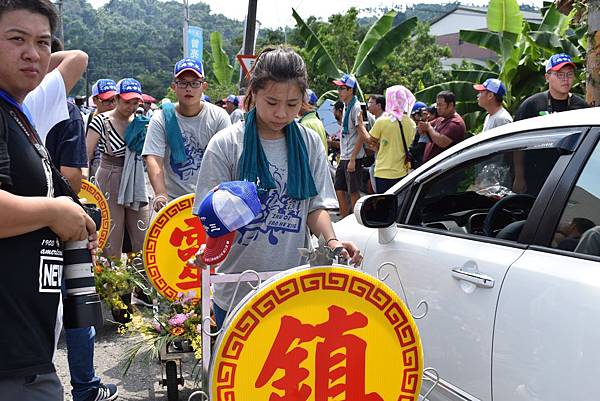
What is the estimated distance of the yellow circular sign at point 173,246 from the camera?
4.38 metres

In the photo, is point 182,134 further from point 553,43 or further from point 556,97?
point 553,43

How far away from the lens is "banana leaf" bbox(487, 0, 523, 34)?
1339 cm

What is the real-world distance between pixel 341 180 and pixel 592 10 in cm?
511

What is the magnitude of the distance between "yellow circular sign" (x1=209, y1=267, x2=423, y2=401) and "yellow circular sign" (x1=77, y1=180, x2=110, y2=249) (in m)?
3.55

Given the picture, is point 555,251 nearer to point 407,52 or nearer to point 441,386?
point 441,386

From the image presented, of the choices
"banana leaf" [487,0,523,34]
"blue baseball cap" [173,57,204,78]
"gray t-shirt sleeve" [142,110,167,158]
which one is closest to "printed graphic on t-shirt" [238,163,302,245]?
"gray t-shirt sleeve" [142,110,167,158]

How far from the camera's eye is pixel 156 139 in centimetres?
507

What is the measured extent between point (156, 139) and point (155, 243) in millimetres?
933

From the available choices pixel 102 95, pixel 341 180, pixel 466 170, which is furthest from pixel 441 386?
pixel 341 180

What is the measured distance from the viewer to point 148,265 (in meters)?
4.48

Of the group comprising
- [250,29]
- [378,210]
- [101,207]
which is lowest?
[101,207]

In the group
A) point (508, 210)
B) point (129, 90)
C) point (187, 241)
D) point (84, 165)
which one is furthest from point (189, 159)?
point (508, 210)

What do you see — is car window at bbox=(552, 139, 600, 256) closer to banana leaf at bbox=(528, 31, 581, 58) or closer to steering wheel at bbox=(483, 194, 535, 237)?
steering wheel at bbox=(483, 194, 535, 237)

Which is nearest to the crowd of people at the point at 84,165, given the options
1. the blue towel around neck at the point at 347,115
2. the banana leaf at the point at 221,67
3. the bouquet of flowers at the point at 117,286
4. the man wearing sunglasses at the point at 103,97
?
the bouquet of flowers at the point at 117,286
